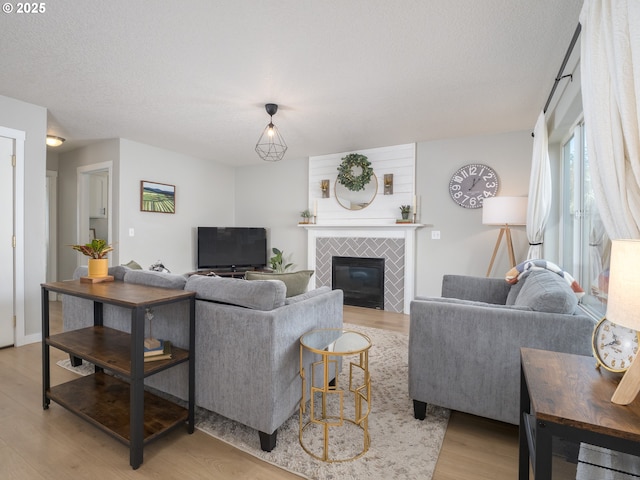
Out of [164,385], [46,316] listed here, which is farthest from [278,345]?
[46,316]

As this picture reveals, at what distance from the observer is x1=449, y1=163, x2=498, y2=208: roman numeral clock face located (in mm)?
4004

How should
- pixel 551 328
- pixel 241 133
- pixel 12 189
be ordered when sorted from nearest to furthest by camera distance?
pixel 551 328
pixel 12 189
pixel 241 133

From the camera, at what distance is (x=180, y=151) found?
4.89 m

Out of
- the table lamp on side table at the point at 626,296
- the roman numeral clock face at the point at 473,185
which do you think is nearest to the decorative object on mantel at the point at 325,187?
the roman numeral clock face at the point at 473,185

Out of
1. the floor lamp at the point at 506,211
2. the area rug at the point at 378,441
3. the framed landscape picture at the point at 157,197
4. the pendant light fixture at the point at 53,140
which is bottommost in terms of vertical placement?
the area rug at the point at 378,441

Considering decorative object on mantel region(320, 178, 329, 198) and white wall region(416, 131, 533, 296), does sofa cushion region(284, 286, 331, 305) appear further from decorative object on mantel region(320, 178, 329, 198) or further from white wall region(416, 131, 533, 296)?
decorative object on mantel region(320, 178, 329, 198)

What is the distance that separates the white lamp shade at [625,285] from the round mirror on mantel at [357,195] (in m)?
3.91

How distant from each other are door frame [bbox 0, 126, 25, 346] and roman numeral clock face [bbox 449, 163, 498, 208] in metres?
4.71

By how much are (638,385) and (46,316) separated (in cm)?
277

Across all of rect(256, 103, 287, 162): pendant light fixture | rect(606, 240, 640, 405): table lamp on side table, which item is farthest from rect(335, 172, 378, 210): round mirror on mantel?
rect(606, 240, 640, 405): table lamp on side table

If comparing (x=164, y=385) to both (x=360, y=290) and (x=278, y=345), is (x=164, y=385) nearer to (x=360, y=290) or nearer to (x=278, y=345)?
(x=278, y=345)

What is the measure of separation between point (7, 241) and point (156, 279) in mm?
2171

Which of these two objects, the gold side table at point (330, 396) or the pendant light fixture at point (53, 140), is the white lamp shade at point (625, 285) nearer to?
the gold side table at point (330, 396)

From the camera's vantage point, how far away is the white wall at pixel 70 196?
14.8 ft
